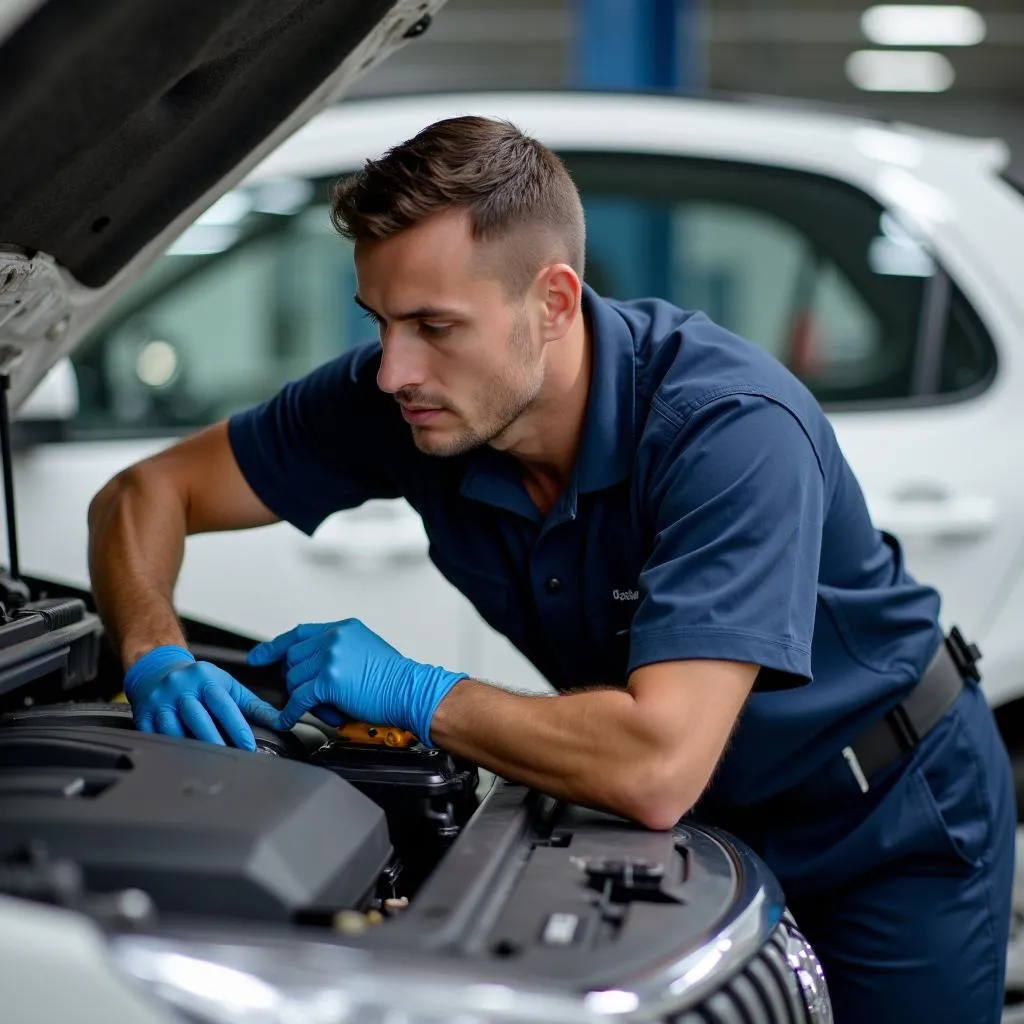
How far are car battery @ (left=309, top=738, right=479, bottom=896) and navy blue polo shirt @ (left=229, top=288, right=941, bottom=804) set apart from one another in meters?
0.23

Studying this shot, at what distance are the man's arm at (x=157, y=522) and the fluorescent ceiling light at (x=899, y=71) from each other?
1270 centimetres

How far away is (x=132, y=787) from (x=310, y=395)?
850 mm

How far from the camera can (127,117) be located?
1.37m

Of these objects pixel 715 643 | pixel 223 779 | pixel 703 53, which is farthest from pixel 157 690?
pixel 703 53

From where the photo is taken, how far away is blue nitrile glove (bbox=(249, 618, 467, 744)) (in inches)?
58.3

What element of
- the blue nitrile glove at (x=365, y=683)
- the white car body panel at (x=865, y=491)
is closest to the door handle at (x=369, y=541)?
the white car body panel at (x=865, y=491)

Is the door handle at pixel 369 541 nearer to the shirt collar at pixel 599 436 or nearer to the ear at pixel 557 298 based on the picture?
the shirt collar at pixel 599 436

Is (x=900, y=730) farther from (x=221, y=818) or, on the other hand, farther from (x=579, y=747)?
(x=221, y=818)

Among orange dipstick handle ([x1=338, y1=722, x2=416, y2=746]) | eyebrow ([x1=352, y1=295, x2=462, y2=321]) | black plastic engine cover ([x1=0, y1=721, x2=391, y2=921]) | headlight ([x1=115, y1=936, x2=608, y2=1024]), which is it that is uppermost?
eyebrow ([x1=352, y1=295, x2=462, y2=321])

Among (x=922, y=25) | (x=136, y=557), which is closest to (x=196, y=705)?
(x=136, y=557)

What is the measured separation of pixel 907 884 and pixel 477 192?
→ 3.25 ft

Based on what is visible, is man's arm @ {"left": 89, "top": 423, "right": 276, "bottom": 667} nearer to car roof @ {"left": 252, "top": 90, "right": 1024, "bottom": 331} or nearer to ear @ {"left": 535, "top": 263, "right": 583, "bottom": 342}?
ear @ {"left": 535, "top": 263, "right": 583, "bottom": 342}

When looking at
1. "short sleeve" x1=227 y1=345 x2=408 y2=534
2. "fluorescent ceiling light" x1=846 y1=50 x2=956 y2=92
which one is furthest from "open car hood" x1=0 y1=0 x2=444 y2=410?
"fluorescent ceiling light" x1=846 y1=50 x2=956 y2=92

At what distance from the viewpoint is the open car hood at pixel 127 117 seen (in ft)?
4.00
